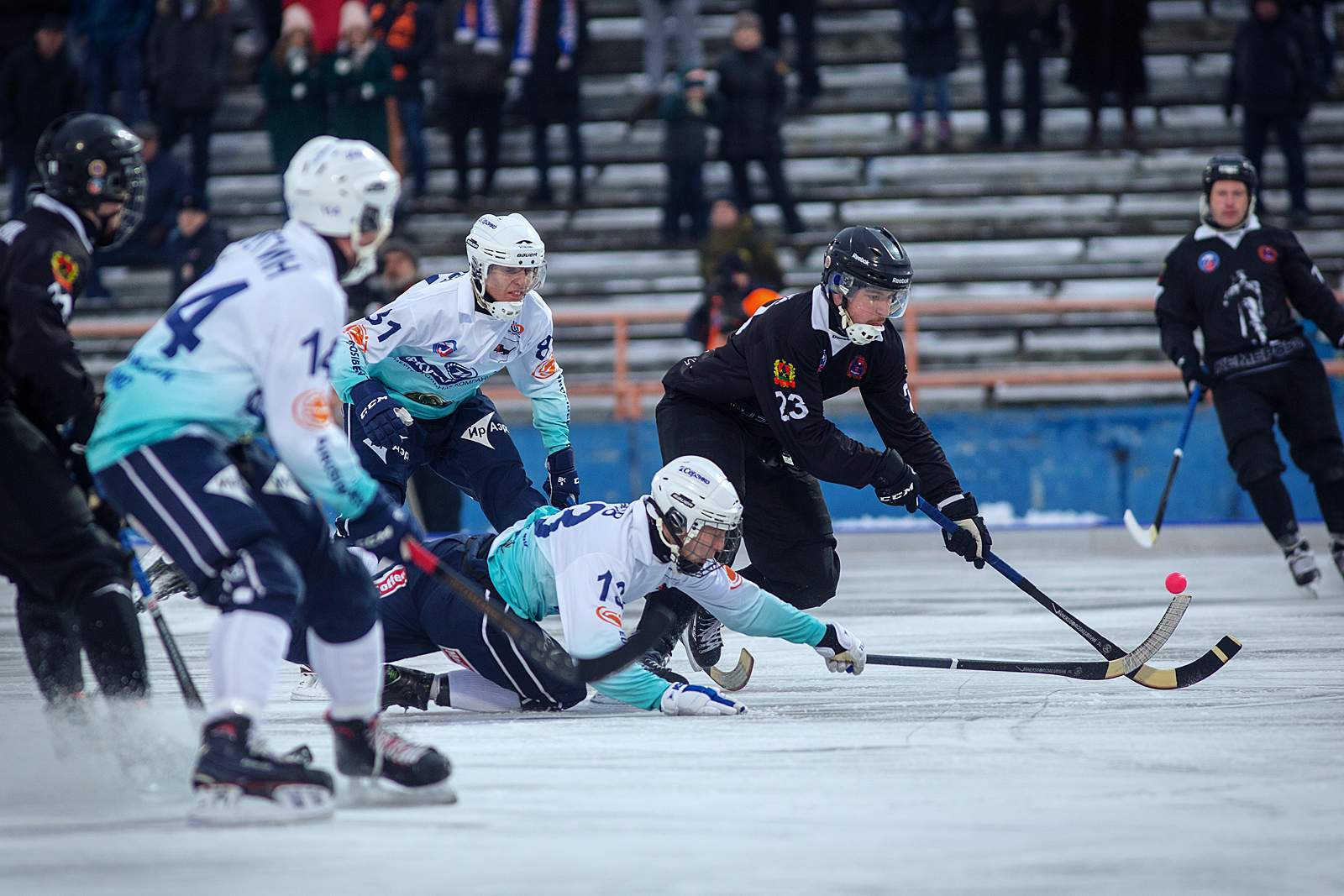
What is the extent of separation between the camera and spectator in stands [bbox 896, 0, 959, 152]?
14.3m

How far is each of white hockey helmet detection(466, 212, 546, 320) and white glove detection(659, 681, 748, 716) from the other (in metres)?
1.92

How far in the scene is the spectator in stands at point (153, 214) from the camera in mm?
14406

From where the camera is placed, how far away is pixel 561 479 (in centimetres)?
697

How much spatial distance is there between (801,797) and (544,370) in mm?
3352

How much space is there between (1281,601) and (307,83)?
904cm

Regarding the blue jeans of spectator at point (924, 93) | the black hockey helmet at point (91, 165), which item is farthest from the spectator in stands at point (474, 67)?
the black hockey helmet at point (91, 165)

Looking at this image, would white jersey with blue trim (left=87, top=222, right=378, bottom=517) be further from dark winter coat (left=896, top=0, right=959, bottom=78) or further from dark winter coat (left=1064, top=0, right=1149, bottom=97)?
dark winter coat (left=1064, top=0, right=1149, bottom=97)

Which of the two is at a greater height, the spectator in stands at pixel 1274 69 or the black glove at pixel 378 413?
the spectator in stands at pixel 1274 69

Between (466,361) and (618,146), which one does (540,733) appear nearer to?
(466,361)

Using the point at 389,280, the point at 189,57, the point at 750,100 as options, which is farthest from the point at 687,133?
the point at 189,57

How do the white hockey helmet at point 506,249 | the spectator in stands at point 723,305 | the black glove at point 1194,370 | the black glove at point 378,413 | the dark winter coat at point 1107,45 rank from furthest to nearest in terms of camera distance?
the dark winter coat at point 1107,45
the spectator in stands at point 723,305
the black glove at point 1194,370
the black glove at point 378,413
the white hockey helmet at point 506,249

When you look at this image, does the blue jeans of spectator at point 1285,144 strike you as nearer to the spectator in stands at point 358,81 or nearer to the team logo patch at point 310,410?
the spectator in stands at point 358,81

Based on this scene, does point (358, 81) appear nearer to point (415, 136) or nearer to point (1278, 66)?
point (415, 136)

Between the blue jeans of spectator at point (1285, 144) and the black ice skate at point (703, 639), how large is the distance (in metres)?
9.20
